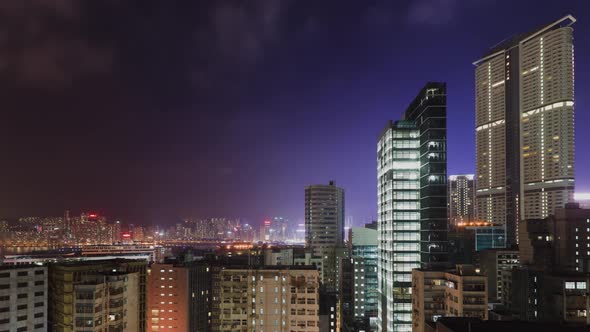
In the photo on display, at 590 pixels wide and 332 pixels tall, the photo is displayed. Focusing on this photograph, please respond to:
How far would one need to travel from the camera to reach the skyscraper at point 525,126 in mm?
135000

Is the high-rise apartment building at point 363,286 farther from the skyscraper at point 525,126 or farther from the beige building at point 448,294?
the skyscraper at point 525,126

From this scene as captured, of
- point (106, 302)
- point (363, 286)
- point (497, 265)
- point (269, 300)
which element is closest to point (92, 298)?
point (106, 302)

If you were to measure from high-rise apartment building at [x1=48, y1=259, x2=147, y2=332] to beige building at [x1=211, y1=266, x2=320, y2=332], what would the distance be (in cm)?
1254

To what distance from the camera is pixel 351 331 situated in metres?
102

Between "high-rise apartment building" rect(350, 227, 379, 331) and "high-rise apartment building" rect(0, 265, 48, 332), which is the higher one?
"high-rise apartment building" rect(0, 265, 48, 332)

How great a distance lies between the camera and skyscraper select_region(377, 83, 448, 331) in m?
72.2

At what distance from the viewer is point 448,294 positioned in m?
59.8

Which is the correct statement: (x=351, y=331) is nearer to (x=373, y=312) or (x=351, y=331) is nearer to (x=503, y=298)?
(x=373, y=312)

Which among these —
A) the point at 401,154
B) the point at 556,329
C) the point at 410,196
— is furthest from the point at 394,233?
the point at 556,329

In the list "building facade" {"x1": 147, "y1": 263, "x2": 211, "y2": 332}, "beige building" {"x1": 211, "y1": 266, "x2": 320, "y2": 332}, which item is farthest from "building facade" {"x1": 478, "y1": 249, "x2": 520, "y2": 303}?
"building facade" {"x1": 147, "y1": 263, "x2": 211, "y2": 332}

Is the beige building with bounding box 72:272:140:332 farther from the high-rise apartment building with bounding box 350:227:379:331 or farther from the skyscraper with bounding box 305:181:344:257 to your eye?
the skyscraper with bounding box 305:181:344:257

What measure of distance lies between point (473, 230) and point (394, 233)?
2998 inches

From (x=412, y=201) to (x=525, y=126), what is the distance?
92.5m

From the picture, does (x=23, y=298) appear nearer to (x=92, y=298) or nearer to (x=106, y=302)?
(x=92, y=298)
